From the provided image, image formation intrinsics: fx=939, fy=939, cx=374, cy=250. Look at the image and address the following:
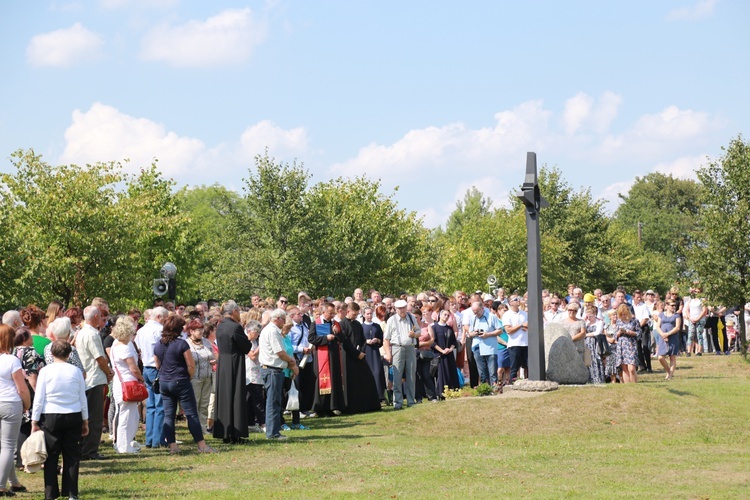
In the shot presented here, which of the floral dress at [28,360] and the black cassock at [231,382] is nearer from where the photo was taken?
the floral dress at [28,360]

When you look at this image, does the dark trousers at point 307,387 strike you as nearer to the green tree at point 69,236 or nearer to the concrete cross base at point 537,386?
the concrete cross base at point 537,386

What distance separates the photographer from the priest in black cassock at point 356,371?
17594 mm

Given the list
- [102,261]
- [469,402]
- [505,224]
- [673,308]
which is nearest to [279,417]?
[469,402]

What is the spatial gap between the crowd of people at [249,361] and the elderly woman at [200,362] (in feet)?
0.07

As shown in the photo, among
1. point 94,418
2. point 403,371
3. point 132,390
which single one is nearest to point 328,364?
point 403,371

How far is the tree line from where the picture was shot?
2667cm

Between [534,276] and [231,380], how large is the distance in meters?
6.10

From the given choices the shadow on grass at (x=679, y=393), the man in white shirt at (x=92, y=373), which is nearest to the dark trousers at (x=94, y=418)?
the man in white shirt at (x=92, y=373)

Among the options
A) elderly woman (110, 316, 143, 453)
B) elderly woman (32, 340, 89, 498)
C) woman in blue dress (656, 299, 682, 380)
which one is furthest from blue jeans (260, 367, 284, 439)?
woman in blue dress (656, 299, 682, 380)

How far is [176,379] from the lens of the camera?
12.7 metres

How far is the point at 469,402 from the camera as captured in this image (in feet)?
52.0

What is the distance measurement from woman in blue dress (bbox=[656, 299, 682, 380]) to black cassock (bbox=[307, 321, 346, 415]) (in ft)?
25.4

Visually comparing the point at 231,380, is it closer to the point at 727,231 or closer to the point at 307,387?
the point at 307,387

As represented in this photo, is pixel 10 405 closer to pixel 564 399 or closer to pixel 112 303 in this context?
pixel 564 399
